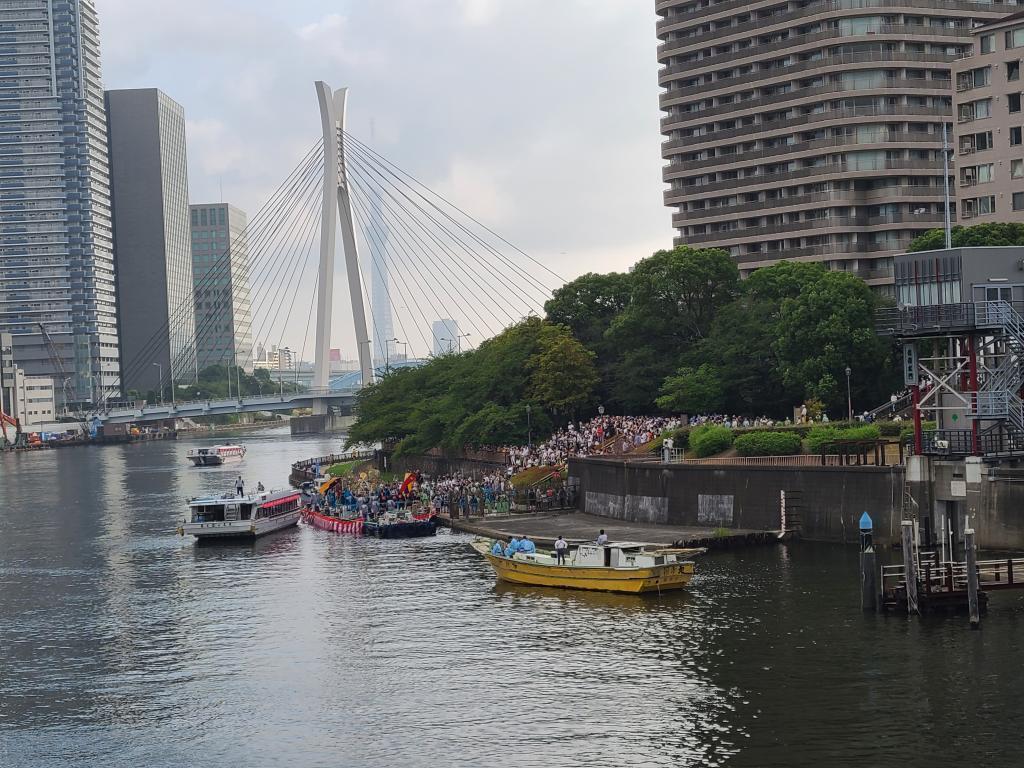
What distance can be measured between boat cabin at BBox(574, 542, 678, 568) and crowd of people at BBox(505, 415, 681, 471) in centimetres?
2819

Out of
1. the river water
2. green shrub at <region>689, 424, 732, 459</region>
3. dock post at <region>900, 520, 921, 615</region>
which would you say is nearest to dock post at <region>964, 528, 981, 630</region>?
the river water

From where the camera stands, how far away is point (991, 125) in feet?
320

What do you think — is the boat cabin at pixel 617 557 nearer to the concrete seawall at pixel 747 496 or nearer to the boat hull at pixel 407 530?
the concrete seawall at pixel 747 496

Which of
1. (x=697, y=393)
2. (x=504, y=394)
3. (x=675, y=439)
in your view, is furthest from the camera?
(x=504, y=394)

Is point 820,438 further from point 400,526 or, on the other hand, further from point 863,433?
point 400,526

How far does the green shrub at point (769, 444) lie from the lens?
238 ft

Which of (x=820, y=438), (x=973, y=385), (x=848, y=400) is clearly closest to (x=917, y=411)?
(x=973, y=385)

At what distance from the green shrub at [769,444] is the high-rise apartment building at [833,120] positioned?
5276cm

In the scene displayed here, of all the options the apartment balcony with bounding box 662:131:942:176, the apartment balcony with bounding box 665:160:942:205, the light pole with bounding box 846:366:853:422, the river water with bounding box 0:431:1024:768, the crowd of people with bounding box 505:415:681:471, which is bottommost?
the river water with bounding box 0:431:1024:768

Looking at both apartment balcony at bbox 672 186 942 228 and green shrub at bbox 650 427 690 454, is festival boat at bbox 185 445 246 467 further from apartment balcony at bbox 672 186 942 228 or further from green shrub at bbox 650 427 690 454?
green shrub at bbox 650 427 690 454

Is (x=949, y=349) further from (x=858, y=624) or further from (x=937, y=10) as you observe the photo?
(x=937, y=10)

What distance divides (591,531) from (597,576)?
1545cm

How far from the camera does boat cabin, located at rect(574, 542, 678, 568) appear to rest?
57719 millimetres

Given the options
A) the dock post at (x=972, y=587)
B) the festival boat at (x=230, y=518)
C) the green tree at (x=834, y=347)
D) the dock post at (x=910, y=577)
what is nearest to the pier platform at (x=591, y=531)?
the festival boat at (x=230, y=518)
